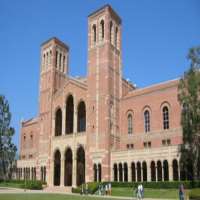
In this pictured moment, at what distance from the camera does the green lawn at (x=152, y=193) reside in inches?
1522

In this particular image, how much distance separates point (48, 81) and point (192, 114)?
1488 inches

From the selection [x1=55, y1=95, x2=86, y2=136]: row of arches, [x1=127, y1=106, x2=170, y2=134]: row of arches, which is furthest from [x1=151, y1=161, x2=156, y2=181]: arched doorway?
[x1=55, y1=95, x2=86, y2=136]: row of arches

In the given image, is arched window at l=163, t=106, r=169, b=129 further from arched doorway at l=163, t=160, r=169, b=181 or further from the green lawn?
the green lawn

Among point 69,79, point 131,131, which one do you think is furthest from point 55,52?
point 131,131

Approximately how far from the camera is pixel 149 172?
4850 centimetres

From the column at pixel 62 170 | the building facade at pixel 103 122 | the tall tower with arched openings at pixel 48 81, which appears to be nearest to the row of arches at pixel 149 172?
the building facade at pixel 103 122

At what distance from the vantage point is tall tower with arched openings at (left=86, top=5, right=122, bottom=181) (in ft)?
181

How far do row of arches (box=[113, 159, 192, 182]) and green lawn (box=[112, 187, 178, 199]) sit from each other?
3.78 meters

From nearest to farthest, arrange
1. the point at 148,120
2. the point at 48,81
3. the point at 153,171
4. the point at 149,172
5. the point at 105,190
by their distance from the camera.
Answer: the point at 105,190 → the point at 149,172 → the point at 153,171 → the point at 148,120 → the point at 48,81

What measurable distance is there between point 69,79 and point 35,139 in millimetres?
19843

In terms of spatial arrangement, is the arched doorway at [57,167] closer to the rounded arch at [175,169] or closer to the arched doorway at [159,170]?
the arched doorway at [159,170]

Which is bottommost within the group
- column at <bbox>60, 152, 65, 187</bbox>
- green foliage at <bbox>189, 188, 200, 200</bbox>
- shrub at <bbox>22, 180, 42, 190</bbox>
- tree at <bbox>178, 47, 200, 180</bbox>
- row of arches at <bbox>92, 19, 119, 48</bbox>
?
shrub at <bbox>22, 180, 42, 190</bbox>

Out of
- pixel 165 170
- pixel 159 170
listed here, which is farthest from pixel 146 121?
pixel 165 170

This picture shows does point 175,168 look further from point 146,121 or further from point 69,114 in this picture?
point 69,114
